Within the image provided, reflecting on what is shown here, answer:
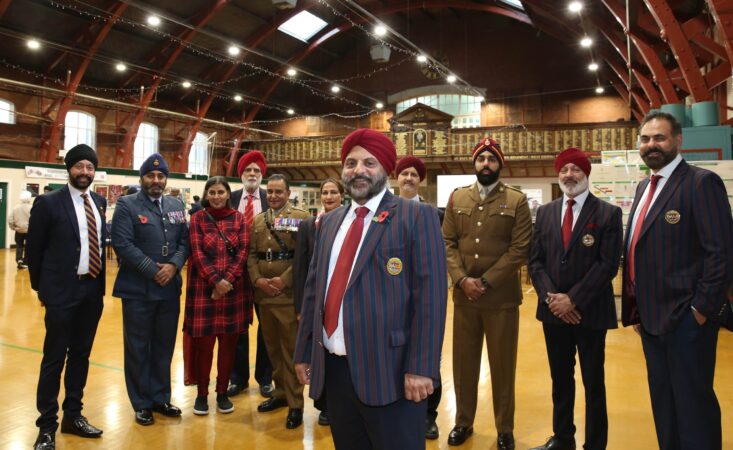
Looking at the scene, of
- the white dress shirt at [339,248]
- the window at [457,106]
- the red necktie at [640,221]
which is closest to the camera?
the white dress shirt at [339,248]

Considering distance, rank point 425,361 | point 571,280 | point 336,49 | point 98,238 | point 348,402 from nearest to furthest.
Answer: point 425,361, point 348,402, point 571,280, point 98,238, point 336,49

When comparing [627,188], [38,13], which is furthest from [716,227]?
[38,13]

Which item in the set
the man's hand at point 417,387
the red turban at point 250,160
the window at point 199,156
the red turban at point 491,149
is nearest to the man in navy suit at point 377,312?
the man's hand at point 417,387

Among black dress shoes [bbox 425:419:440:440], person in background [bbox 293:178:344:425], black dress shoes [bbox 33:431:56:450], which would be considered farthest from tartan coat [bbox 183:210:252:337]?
black dress shoes [bbox 425:419:440:440]

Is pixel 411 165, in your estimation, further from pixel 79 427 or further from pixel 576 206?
pixel 79 427

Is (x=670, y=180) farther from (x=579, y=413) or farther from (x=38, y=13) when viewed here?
(x=38, y=13)

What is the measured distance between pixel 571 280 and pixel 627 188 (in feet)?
14.6

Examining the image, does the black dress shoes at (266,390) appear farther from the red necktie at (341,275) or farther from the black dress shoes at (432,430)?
the red necktie at (341,275)

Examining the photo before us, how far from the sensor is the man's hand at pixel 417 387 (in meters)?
1.63

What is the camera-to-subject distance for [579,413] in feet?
11.2

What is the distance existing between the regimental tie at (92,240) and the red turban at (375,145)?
2.07 m

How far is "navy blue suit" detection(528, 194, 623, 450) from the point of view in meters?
2.72

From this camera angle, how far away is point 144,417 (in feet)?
10.5

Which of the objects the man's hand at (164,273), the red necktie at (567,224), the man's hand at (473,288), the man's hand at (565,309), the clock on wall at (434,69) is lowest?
the man's hand at (565,309)
